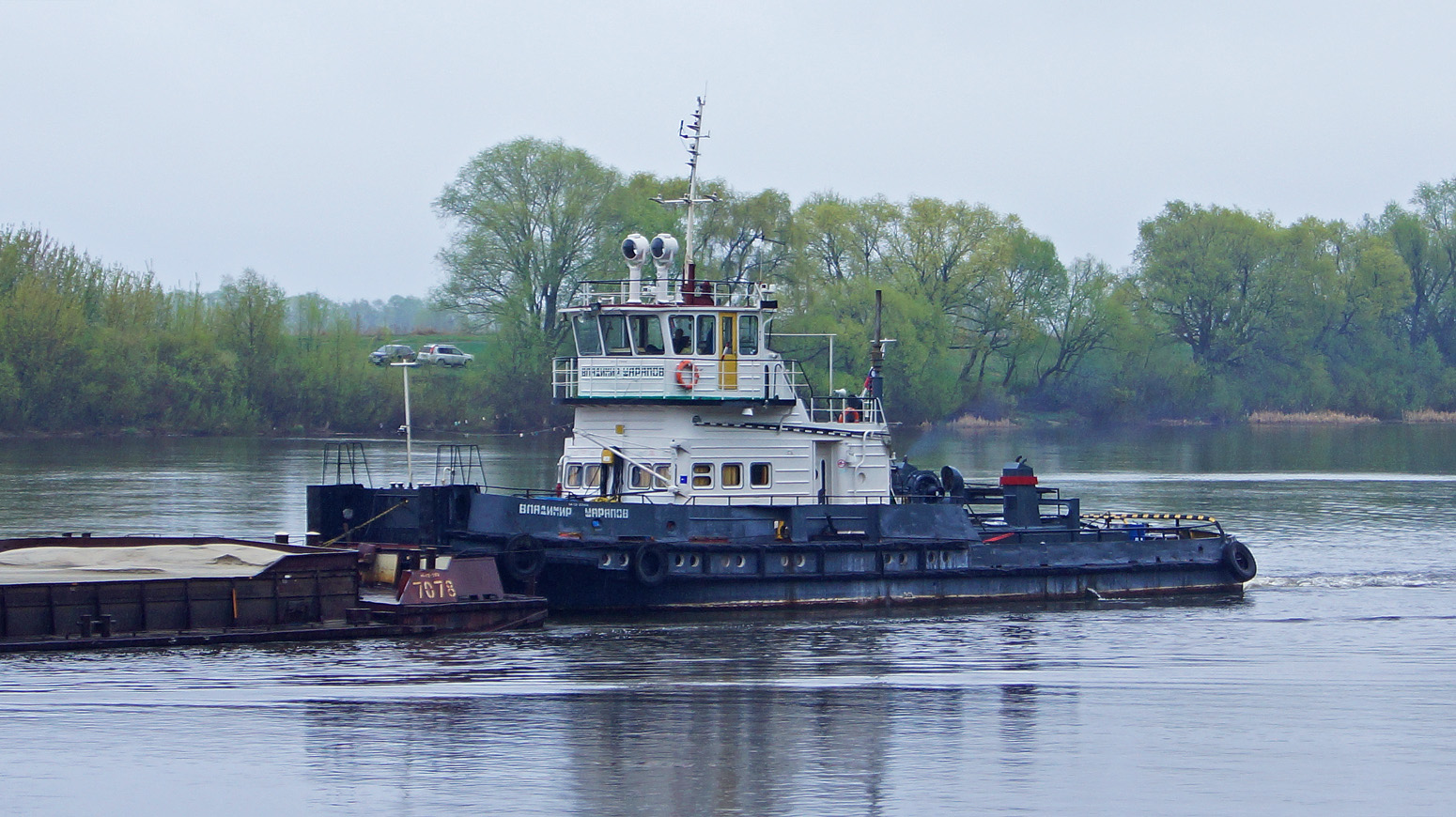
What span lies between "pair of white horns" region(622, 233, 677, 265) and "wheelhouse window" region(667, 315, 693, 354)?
95 cm

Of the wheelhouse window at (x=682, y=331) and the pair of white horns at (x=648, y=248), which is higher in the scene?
the pair of white horns at (x=648, y=248)

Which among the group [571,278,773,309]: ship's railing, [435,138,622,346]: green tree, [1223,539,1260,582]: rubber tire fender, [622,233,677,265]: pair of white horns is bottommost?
[1223,539,1260,582]: rubber tire fender

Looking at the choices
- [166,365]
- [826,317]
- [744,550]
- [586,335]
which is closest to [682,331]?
[586,335]

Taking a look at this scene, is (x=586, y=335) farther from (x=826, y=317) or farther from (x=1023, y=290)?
(x=1023, y=290)

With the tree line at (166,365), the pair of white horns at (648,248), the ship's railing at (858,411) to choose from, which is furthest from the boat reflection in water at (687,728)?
the tree line at (166,365)

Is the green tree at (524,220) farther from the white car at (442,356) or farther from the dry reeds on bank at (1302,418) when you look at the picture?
the dry reeds on bank at (1302,418)

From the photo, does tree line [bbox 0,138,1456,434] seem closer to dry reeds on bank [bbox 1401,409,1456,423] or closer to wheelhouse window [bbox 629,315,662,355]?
dry reeds on bank [bbox 1401,409,1456,423]

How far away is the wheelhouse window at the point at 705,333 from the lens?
2375 centimetres

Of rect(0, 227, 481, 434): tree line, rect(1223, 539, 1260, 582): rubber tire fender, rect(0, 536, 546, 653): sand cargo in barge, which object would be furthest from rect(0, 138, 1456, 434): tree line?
rect(0, 536, 546, 653): sand cargo in barge

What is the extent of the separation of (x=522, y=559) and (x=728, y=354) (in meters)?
4.32

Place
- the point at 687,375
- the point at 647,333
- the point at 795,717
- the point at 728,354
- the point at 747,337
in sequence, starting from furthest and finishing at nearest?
the point at 747,337
the point at 647,333
the point at 728,354
the point at 687,375
the point at 795,717

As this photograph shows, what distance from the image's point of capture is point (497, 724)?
16.6 m

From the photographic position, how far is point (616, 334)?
2394cm

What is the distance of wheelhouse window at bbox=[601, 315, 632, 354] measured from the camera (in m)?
23.9
